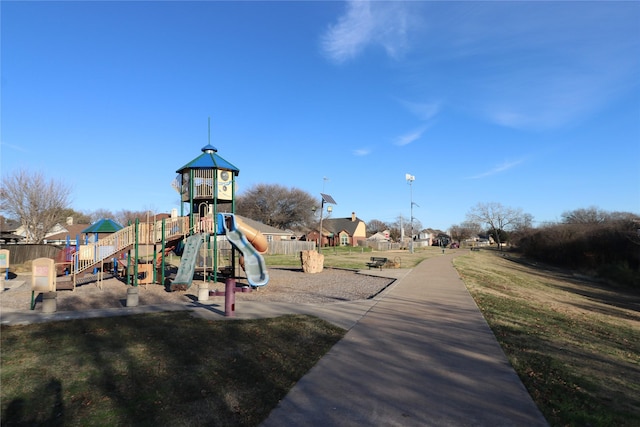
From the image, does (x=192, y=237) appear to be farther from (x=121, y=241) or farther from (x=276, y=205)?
(x=276, y=205)

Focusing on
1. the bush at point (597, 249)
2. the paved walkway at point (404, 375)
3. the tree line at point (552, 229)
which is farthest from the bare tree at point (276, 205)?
the paved walkway at point (404, 375)

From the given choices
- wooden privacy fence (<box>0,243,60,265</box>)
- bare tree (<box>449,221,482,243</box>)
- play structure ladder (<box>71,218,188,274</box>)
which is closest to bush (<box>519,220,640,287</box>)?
play structure ladder (<box>71,218,188,274</box>)

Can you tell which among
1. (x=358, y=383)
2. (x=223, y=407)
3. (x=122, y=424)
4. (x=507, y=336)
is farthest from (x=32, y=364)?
(x=507, y=336)

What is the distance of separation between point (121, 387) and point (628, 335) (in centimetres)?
1310

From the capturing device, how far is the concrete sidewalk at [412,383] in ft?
14.0

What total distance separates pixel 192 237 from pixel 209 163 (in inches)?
155

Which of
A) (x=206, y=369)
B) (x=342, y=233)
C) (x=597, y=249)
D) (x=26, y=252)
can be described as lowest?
(x=206, y=369)

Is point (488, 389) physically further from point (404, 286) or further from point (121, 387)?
point (404, 286)

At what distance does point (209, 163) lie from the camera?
18062mm

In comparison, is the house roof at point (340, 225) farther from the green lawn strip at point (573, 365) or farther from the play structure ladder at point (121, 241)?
the green lawn strip at point (573, 365)

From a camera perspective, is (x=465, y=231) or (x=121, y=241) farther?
(x=465, y=231)

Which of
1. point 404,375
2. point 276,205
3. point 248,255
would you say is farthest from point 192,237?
point 276,205

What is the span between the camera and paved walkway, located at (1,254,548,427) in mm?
4289

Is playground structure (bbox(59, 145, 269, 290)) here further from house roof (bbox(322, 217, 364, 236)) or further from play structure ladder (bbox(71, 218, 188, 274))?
house roof (bbox(322, 217, 364, 236))
